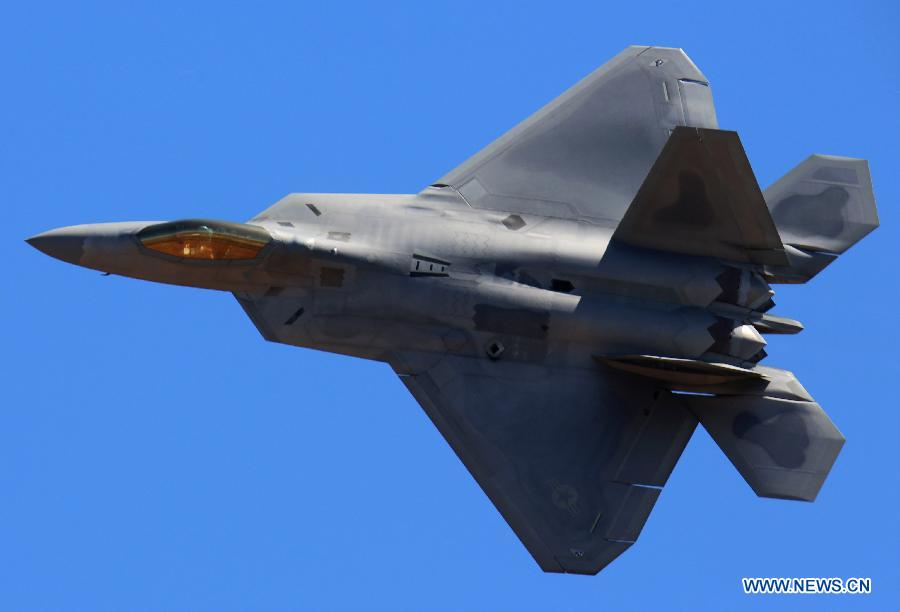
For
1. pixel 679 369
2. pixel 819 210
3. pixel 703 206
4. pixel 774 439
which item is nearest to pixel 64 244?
A: pixel 679 369

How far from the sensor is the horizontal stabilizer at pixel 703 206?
19203mm

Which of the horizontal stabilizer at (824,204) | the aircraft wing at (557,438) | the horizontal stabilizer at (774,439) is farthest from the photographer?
the horizontal stabilizer at (824,204)

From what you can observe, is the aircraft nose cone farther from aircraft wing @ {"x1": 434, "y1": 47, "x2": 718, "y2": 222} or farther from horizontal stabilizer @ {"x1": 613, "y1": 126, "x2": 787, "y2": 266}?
horizontal stabilizer @ {"x1": 613, "y1": 126, "x2": 787, "y2": 266}

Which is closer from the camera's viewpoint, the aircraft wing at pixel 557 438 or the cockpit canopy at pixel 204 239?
the cockpit canopy at pixel 204 239

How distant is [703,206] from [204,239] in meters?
6.06

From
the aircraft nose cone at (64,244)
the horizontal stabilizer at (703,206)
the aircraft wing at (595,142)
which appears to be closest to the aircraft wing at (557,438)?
the horizontal stabilizer at (703,206)

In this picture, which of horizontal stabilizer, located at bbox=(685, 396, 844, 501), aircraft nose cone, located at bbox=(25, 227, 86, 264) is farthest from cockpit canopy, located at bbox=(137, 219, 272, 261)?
horizontal stabilizer, located at bbox=(685, 396, 844, 501)

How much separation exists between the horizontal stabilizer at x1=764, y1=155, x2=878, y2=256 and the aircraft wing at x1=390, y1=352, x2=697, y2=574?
283 cm

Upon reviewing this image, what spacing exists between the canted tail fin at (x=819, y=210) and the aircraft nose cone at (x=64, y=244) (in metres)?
8.55

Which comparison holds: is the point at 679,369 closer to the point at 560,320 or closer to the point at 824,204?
the point at 560,320

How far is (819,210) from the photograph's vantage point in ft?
66.9

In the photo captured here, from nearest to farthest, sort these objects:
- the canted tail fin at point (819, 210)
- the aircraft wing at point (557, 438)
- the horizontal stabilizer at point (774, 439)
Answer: the aircraft wing at point (557, 438), the horizontal stabilizer at point (774, 439), the canted tail fin at point (819, 210)

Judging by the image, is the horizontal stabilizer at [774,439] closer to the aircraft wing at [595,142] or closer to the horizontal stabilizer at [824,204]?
the horizontal stabilizer at [824,204]

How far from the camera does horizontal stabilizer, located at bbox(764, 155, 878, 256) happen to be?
20297 millimetres
